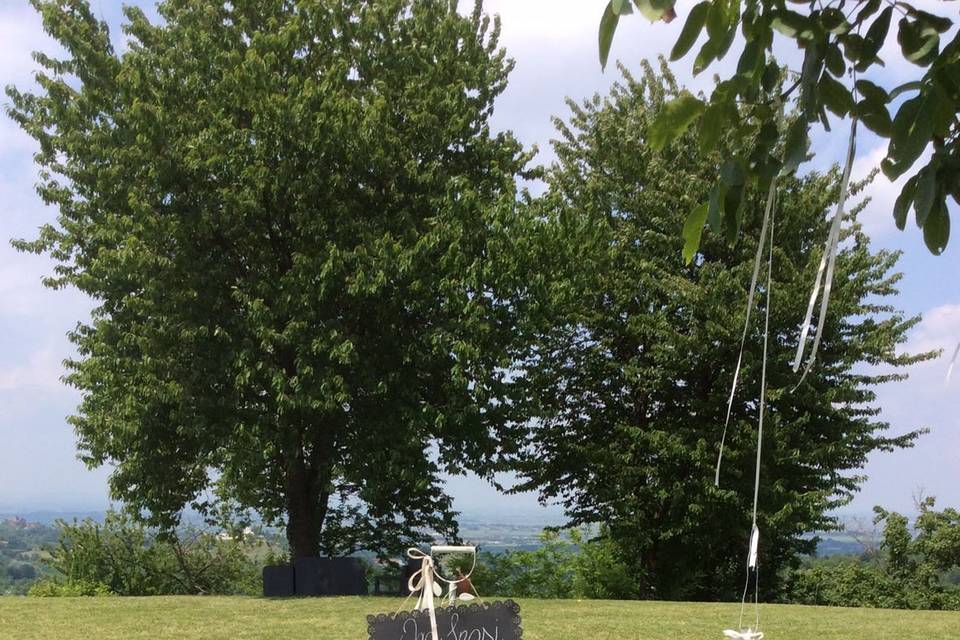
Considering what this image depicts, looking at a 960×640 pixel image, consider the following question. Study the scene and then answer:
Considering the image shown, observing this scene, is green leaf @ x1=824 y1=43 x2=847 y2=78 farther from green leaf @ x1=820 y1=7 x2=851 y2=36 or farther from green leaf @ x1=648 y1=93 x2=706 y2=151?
green leaf @ x1=648 y1=93 x2=706 y2=151

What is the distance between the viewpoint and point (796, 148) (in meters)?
1.86

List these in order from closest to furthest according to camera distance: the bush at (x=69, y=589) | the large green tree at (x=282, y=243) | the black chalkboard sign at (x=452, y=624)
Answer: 1. the black chalkboard sign at (x=452, y=624)
2. the large green tree at (x=282, y=243)
3. the bush at (x=69, y=589)

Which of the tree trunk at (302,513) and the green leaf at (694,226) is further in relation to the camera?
the tree trunk at (302,513)

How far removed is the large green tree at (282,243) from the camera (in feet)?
48.2

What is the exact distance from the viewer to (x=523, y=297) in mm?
15898

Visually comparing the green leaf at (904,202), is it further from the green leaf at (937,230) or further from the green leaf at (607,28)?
the green leaf at (607,28)

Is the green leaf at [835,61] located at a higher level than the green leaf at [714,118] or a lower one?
higher

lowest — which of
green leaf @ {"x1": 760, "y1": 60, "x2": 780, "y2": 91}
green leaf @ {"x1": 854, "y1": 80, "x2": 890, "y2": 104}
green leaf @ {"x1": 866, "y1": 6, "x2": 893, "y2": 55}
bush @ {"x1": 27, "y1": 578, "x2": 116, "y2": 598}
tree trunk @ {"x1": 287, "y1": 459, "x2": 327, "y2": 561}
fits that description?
bush @ {"x1": 27, "y1": 578, "x2": 116, "y2": 598}

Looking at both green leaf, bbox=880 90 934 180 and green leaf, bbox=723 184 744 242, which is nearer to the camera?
green leaf, bbox=880 90 934 180

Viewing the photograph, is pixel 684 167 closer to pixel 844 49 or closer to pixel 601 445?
pixel 601 445

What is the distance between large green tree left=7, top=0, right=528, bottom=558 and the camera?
14.7 meters

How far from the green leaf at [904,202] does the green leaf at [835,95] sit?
0.24m

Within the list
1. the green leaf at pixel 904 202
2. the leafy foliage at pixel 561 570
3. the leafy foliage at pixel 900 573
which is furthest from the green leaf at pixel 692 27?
the leafy foliage at pixel 900 573

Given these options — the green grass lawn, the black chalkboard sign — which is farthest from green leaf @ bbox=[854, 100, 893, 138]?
the green grass lawn
